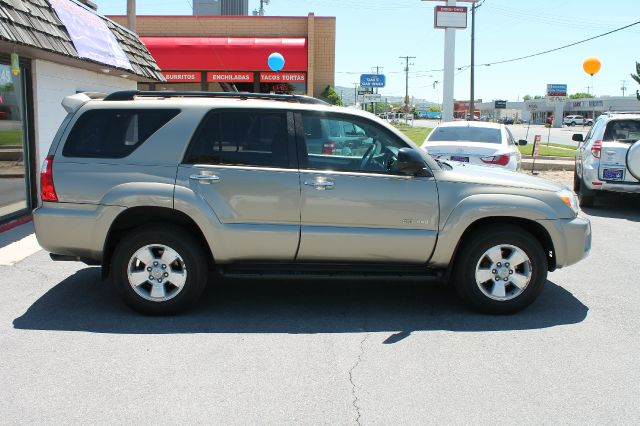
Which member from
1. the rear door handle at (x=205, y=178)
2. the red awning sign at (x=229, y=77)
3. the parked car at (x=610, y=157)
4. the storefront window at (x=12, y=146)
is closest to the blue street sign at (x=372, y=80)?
the red awning sign at (x=229, y=77)

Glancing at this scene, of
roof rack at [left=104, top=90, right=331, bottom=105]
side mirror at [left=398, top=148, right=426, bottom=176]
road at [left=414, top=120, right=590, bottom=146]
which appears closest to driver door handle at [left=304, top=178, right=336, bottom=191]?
side mirror at [left=398, top=148, right=426, bottom=176]

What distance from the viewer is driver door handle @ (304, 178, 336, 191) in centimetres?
543

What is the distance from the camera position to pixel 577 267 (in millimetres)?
7586

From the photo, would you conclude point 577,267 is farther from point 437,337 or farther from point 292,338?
point 292,338

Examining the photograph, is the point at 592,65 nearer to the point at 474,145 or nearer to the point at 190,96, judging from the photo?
the point at 474,145

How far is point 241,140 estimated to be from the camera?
557cm

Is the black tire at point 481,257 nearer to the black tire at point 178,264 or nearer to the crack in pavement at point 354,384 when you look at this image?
the crack in pavement at point 354,384

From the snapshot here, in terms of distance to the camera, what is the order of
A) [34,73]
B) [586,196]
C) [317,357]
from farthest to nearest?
1. [586,196]
2. [34,73]
3. [317,357]

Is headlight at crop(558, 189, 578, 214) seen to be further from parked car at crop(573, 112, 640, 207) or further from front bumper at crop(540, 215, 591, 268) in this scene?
parked car at crop(573, 112, 640, 207)

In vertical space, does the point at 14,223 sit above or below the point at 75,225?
below

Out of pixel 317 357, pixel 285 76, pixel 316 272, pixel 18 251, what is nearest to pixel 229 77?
pixel 285 76

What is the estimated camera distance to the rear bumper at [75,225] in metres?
5.40

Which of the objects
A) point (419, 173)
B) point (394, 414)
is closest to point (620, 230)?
point (419, 173)

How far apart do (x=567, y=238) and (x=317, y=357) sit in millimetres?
2539
